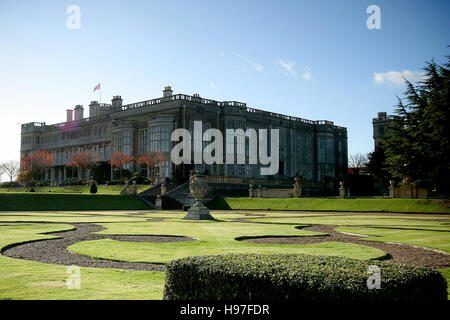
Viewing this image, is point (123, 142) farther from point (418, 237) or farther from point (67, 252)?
point (67, 252)

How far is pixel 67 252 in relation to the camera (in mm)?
12359

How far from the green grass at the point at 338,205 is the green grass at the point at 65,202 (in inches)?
364

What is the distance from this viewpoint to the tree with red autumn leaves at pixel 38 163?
79562 mm

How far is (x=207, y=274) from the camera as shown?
572 centimetres

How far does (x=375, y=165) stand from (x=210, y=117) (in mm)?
25505

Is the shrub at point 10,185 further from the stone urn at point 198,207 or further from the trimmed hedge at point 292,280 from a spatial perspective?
the trimmed hedge at point 292,280

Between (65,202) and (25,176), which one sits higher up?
(25,176)

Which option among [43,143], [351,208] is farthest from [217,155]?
[43,143]

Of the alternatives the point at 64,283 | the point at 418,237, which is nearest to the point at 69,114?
the point at 418,237

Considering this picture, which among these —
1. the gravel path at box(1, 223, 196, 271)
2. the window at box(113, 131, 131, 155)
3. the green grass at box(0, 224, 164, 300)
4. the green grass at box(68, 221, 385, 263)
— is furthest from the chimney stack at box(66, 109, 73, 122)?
the green grass at box(0, 224, 164, 300)

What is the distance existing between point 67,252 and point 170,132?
1979 inches

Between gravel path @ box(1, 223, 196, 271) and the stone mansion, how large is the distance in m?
42.2

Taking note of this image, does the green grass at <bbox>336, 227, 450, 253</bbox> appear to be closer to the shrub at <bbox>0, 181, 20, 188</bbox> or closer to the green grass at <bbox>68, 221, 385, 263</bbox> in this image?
the green grass at <bbox>68, 221, 385, 263</bbox>

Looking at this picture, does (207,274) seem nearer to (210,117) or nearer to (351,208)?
(351,208)
